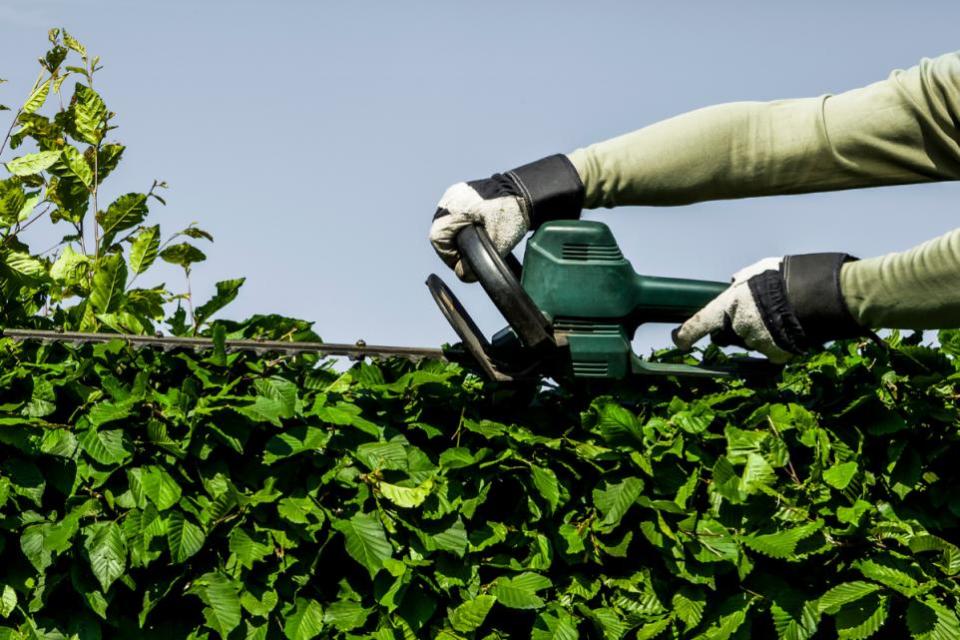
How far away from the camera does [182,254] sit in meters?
4.11

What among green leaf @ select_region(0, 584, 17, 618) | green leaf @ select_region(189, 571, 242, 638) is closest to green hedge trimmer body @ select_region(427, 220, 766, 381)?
green leaf @ select_region(189, 571, 242, 638)

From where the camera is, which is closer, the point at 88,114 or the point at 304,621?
the point at 304,621

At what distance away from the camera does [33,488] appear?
291 cm

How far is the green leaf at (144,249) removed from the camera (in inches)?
154

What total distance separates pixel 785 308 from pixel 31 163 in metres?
2.39

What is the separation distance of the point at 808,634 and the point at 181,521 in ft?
5.22

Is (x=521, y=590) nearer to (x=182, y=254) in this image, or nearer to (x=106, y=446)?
(x=106, y=446)

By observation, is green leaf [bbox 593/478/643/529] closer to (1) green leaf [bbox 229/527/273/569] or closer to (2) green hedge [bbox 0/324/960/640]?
(2) green hedge [bbox 0/324/960/640]

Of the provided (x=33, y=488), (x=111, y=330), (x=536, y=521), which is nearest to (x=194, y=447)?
(x=33, y=488)

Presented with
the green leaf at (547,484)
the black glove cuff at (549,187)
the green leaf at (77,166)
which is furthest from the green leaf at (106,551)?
the green leaf at (77,166)

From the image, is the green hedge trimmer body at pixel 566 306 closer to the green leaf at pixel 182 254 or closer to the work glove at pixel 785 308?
the work glove at pixel 785 308

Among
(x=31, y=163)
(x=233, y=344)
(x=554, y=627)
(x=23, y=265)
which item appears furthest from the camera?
(x=31, y=163)

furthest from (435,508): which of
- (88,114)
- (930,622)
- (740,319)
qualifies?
(88,114)

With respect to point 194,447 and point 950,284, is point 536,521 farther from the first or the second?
point 950,284
